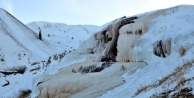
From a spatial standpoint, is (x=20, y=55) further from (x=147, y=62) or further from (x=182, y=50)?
(x=182, y=50)

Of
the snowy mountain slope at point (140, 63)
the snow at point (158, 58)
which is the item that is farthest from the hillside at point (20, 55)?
the snow at point (158, 58)

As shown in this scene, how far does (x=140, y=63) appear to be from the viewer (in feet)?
43.8

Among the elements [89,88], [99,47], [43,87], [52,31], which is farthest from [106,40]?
[52,31]

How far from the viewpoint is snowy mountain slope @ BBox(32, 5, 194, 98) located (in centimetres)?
708

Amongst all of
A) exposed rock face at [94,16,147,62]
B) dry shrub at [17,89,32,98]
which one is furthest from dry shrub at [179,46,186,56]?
dry shrub at [17,89,32,98]

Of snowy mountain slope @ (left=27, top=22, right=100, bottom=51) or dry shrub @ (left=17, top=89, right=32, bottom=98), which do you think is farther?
snowy mountain slope @ (left=27, top=22, right=100, bottom=51)

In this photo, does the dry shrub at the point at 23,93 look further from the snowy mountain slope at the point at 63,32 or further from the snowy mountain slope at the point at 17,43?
the snowy mountain slope at the point at 63,32

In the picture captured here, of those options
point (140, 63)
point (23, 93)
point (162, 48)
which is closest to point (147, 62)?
point (140, 63)

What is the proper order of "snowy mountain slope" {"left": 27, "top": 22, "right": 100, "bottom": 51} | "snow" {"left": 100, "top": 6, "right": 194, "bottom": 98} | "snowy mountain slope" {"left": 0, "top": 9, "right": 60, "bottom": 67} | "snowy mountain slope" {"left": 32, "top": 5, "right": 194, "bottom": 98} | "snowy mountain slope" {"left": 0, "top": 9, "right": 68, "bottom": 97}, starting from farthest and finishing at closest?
"snowy mountain slope" {"left": 27, "top": 22, "right": 100, "bottom": 51}
"snowy mountain slope" {"left": 0, "top": 9, "right": 60, "bottom": 67}
"snowy mountain slope" {"left": 0, "top": 9, "right": 68, "bottom": 97}
"snow" {"left": 100, "top": 6, "right": 194, "bottom": 98}
"snowy mountain slope" {"left": 32, "top": 5, "right": 194, "bottom": 98}

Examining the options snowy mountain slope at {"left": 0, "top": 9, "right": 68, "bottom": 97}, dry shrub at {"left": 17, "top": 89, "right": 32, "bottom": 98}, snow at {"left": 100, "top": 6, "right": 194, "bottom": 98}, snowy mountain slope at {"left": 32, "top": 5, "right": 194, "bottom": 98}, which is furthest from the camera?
snowy mountain slope at {"left": 0, "top": 9, "right": 68, "bottom": 97}

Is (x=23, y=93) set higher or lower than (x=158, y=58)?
lower

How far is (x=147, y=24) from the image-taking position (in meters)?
16.7

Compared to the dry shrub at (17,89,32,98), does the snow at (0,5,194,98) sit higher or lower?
higher

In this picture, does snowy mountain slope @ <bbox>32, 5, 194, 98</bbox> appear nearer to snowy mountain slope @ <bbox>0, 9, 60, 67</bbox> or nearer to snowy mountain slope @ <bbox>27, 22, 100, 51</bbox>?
snowy mountain slope @ <bbox>0, 9, 60, 67</bbox>
